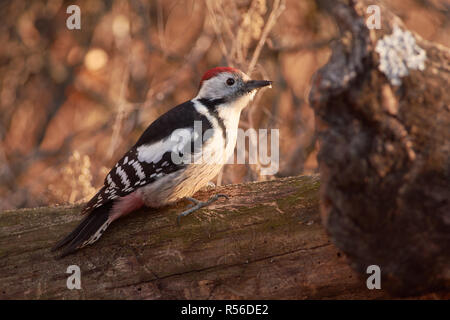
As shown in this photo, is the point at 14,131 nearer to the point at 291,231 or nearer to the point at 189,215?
the point at 189,215

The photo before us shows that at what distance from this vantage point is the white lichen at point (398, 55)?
2260mm

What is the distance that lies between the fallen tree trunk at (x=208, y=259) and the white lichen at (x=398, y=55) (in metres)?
0.90

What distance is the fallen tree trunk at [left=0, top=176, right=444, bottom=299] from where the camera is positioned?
2.71 meters

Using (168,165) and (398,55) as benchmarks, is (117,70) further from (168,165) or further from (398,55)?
(398,55)

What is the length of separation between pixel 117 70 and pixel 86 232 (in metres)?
3.95

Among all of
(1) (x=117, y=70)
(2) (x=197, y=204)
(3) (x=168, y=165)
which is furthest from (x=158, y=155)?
(1) (x=117, y=70)

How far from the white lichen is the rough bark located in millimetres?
23

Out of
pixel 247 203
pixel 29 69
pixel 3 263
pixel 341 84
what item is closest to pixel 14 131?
pixel 29 69

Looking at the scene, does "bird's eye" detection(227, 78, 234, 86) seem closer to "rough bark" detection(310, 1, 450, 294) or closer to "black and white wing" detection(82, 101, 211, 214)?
"black and white wing" detection(82, 101, 211, 214)

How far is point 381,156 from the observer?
222 cm

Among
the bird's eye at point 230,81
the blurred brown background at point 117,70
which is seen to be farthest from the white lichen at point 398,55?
the blurred brown background at point 117,70

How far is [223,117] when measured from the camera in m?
3.38

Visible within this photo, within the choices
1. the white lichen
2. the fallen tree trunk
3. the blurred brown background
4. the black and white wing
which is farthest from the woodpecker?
the blurred brown background
